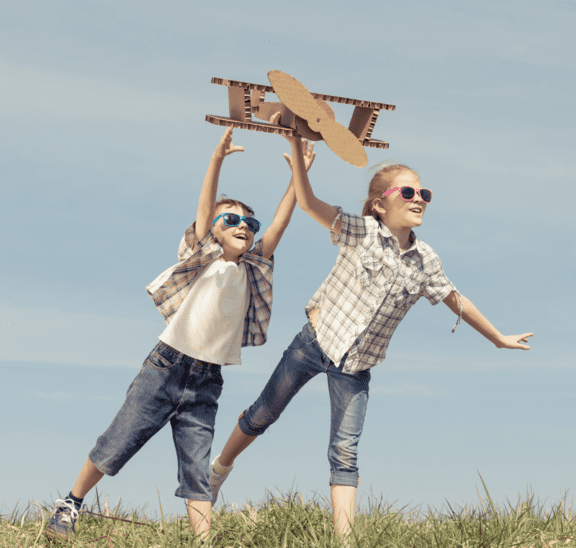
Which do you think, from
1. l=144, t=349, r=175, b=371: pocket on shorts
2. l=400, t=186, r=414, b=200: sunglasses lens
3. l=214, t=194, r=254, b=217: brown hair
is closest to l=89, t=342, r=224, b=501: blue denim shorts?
l=144, t=349, r=175, b=371: pocket on shorts

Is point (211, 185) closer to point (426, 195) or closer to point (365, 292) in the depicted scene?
point (365, 292)

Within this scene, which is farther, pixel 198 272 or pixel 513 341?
pixel 513 341

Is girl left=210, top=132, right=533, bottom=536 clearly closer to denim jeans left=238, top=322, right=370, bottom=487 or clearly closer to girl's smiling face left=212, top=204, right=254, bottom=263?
denim jeans left=238, top=322, right=370, bottom=487

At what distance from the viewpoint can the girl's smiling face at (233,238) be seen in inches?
203

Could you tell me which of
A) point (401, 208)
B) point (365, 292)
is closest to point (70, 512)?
A: point (365, 292)

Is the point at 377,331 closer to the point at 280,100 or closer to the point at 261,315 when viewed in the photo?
the point at 261,315

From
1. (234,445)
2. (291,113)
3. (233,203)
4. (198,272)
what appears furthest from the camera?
(234,445)

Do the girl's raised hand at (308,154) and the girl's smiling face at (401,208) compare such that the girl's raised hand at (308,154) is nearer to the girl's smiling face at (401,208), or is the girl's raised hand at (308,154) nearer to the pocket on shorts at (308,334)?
the girl's smiling face at (401,208)

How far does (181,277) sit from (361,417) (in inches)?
66.0

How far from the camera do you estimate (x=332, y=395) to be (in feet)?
17.0

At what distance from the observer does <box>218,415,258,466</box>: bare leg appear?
18.6ft

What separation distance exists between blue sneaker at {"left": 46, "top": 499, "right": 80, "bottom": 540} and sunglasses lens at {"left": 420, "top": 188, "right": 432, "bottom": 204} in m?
3.50

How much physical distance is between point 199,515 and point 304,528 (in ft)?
2.53

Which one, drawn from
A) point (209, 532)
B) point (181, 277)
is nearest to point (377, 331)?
point (181, 277)
